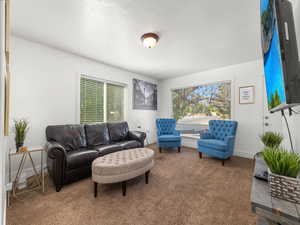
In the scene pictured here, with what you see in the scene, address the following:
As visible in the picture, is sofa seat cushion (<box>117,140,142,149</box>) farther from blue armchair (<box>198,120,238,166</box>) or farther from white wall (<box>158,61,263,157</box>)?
white wall (<box>158,61,263,157</box>)

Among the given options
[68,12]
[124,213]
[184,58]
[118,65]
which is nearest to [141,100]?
[118,65]

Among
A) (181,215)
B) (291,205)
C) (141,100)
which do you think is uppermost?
(141,100)

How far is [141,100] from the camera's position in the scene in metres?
4.34

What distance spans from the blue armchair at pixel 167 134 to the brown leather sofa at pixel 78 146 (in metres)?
0.74

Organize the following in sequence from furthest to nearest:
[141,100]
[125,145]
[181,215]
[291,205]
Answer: [141,100]
[125,145]
[181,215]
[291,205]

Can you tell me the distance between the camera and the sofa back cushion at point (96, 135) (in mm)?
2674

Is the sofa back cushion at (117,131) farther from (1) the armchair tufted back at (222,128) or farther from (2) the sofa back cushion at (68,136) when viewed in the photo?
(1) the armchair tufted back at (222,128)

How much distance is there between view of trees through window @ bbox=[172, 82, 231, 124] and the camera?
358cm

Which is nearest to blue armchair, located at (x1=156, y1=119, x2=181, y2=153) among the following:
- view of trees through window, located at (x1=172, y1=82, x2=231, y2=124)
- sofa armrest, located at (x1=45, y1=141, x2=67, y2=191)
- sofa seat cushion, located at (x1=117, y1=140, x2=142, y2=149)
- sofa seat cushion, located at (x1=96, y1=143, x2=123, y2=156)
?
view of trees through window, located at (x1=172, y1=82, x2=231, y2=124)

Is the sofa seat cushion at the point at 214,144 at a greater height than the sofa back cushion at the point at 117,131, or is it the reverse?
the sofa back cushion at the point at 117,131

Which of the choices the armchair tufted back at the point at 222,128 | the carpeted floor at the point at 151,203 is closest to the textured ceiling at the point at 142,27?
the armchair tufted back at the point at 222,128

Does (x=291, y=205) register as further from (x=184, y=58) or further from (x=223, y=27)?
(x=184, y=58)

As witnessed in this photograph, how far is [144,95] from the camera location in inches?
175

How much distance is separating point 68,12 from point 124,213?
2.64 meters
